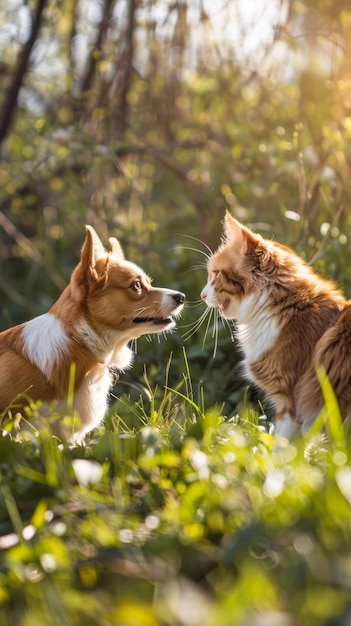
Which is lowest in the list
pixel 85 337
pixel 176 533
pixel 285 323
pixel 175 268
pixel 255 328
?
pixel 175 268

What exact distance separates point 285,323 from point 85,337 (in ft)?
3.18

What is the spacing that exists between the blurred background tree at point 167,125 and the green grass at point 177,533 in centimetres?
313

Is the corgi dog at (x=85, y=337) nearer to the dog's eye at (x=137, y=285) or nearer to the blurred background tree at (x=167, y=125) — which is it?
the dog's eye at (x=137, y=285)

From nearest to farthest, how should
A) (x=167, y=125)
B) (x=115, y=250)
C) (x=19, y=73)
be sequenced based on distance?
(x=115, y=250) < (x=19, y=73) < (x=167, y=125)

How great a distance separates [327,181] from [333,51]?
99cm

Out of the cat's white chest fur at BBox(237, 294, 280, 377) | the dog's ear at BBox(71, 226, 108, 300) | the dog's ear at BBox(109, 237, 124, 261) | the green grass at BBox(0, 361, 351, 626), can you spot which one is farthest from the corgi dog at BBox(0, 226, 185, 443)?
the green grass at BBox(0, 361, 351, 626)

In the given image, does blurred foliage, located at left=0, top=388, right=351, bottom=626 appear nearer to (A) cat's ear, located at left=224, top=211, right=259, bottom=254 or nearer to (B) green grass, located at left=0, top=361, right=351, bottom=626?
(B) green grass, located at left=0, top=361, right=351, bottom=626

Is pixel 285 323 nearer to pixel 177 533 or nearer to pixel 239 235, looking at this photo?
pixel 239 235

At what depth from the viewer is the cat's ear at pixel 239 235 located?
13.1ft

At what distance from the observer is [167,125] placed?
8305mm

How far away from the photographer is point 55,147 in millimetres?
7441

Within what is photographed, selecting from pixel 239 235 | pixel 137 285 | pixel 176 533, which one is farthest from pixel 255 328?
pixel 176 533

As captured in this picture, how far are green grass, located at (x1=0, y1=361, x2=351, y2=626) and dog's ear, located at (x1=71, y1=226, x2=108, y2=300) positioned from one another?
3.61ft

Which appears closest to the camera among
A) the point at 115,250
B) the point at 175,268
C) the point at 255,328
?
the point at 255,328
